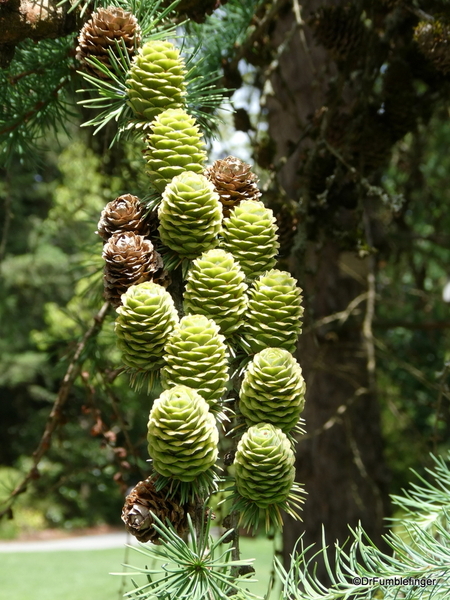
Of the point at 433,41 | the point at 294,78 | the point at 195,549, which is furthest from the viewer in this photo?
the point at 294,78

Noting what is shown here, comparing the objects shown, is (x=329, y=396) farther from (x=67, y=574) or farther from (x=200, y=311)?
(x=67, y=574)

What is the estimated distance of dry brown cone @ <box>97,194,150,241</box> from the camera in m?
0.66

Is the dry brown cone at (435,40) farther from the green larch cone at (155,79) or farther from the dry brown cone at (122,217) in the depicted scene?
the dry brown cone at (122,217)

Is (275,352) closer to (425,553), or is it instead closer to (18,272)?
(425,553)

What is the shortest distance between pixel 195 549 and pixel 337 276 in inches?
97.1

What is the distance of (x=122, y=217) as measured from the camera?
2.16 feet

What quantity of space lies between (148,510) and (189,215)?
0.29m

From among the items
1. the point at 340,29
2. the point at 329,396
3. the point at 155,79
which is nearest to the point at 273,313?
the point at 155,79

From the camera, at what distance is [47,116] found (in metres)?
1.15

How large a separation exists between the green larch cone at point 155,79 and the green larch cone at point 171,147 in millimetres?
31

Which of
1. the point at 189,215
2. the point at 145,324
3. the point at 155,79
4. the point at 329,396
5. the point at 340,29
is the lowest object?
the point at 329,396

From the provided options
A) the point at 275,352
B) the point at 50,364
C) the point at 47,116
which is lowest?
the point at 50,364

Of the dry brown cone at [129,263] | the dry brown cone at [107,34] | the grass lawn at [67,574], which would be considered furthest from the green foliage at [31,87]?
the grass lawn at [67,574]

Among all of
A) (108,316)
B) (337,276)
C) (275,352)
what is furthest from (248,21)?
(337,276)
